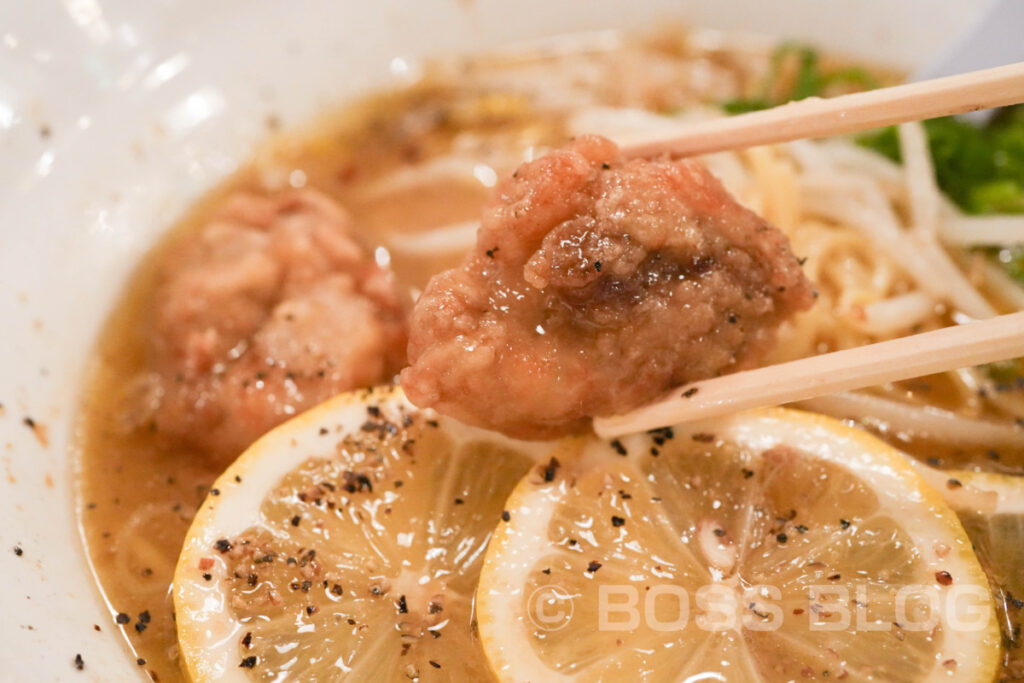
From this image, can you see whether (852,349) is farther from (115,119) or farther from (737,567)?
(115,119)

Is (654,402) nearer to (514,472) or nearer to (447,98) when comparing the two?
(514,472)

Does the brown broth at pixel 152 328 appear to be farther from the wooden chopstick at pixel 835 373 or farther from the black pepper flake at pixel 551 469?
the wooden chopstick at pixel 835 373

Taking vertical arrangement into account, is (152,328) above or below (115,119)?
Result: below

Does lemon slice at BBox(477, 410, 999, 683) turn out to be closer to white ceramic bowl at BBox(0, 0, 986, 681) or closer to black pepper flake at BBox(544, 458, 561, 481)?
black pepper flake at BBox(544, 458, 561, 481)

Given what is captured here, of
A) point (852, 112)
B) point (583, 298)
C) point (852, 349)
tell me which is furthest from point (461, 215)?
point (852, 349)

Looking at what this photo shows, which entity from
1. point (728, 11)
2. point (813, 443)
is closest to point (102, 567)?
point (813, 443)
